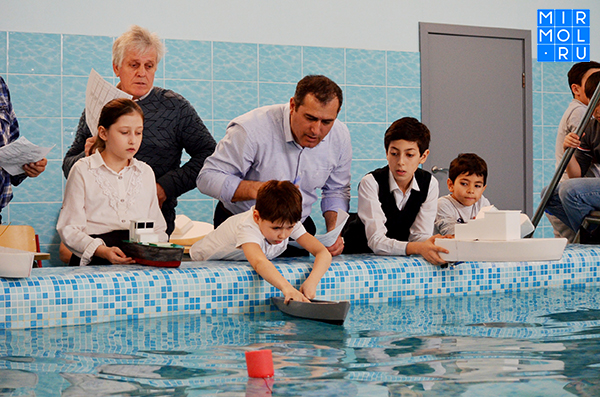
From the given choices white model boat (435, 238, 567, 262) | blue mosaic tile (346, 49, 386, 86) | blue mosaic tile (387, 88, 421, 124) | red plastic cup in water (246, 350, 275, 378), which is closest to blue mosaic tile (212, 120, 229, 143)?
blue mosaic tile (346, 49, 386, 86)

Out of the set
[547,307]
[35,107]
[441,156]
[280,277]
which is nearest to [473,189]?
[547,307]

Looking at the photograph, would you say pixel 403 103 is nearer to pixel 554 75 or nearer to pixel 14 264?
pixel 554 75

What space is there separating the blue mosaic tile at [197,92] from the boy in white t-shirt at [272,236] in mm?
2539

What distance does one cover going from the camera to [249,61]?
5984mm

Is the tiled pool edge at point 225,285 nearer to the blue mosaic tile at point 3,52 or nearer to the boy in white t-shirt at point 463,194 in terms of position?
the boy in white t-shirt at point 463,194

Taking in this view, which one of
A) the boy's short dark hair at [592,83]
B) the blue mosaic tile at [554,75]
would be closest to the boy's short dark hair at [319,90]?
the boy's short dark hair at [592,83]

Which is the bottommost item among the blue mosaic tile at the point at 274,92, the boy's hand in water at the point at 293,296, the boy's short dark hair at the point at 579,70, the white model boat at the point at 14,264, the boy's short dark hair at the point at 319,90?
the boy's hand in water at the point at 293,296

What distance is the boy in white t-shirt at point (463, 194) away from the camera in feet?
14.1

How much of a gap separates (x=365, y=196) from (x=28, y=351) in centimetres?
209

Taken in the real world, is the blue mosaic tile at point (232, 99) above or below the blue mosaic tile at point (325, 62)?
below

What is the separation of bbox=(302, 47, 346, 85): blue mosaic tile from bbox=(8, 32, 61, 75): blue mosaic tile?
2.09 metres

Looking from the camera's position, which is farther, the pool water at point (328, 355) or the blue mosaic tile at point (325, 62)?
the blue mosaic tile at point (325, 62)

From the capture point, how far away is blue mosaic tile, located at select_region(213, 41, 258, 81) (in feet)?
19.3

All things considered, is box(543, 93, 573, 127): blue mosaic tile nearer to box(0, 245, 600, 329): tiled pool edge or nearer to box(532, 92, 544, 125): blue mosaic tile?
box(532, 92, 544, 125): blue mosaic tile
